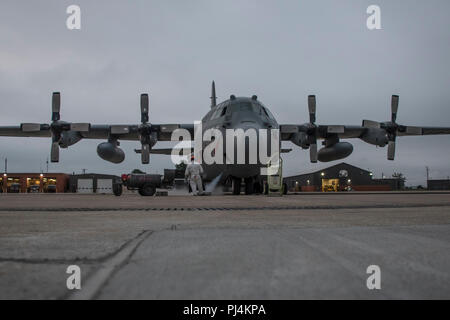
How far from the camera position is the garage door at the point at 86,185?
2205 inches

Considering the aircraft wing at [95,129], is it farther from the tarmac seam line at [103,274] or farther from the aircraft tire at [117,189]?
the tarmac seam line at [103,274]

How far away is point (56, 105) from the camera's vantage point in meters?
23.6

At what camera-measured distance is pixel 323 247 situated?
116 inches

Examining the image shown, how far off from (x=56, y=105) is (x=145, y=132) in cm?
586

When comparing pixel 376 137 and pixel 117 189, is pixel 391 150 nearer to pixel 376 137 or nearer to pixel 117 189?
pixel 376 137

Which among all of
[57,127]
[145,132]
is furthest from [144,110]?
[57,127]

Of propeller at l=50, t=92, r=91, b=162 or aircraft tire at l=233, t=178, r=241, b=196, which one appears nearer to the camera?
aircraft tire at l=233, t=178, r=241, b=196

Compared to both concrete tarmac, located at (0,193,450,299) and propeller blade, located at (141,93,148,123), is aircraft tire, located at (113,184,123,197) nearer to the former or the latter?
propeller blade, located at (141,93,148,123)

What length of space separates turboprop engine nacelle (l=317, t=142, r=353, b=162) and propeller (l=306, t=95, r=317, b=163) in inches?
49.8

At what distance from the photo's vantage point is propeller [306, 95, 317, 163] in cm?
2319

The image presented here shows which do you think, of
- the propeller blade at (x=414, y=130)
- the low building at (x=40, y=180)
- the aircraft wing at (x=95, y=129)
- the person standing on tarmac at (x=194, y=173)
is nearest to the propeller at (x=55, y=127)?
the aircraft wing at (x=95, y=129)

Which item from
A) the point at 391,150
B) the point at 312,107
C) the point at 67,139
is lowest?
the point at 391,150

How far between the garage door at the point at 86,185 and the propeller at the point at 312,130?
40654 mm

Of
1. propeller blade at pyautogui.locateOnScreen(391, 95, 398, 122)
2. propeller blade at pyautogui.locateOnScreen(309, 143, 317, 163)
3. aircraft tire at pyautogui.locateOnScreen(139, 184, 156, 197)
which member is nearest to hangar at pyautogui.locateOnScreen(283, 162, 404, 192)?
propeller blade at pyautogui.locateOnScreen(391, 95, 398, 122)
